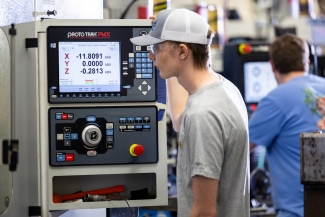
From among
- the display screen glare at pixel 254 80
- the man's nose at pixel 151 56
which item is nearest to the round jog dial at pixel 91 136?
the man's nose at pixel 151 56

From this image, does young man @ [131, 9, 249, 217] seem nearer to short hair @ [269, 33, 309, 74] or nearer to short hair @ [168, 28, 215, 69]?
short hair @ [168, 28, 215, 69]

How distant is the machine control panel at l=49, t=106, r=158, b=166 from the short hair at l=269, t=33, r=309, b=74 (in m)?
1.16

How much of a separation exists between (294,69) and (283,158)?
20.5 inches

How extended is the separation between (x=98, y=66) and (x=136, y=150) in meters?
0.36

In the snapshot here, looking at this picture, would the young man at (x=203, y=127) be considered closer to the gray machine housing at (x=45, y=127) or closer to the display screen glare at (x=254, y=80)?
the gray machine housing at (x=45, y=127)

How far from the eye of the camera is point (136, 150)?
2.43 m

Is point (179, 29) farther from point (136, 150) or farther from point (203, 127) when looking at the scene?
point (136, 150)

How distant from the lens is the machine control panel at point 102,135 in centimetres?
241

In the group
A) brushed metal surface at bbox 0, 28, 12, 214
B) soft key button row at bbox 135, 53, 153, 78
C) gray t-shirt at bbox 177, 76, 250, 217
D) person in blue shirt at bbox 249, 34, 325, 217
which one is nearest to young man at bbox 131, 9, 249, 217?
gray t-shirt at bbox 177, 76, 250, 217

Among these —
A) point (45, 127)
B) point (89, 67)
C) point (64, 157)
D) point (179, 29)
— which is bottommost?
point (64, 157)

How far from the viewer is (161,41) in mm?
2127

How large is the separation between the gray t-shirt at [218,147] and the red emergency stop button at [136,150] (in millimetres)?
353

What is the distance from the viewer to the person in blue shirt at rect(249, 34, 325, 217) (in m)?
Answer: 3.05

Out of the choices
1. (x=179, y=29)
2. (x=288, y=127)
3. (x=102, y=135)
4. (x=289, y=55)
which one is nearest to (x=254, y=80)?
(x=289, y=55)
